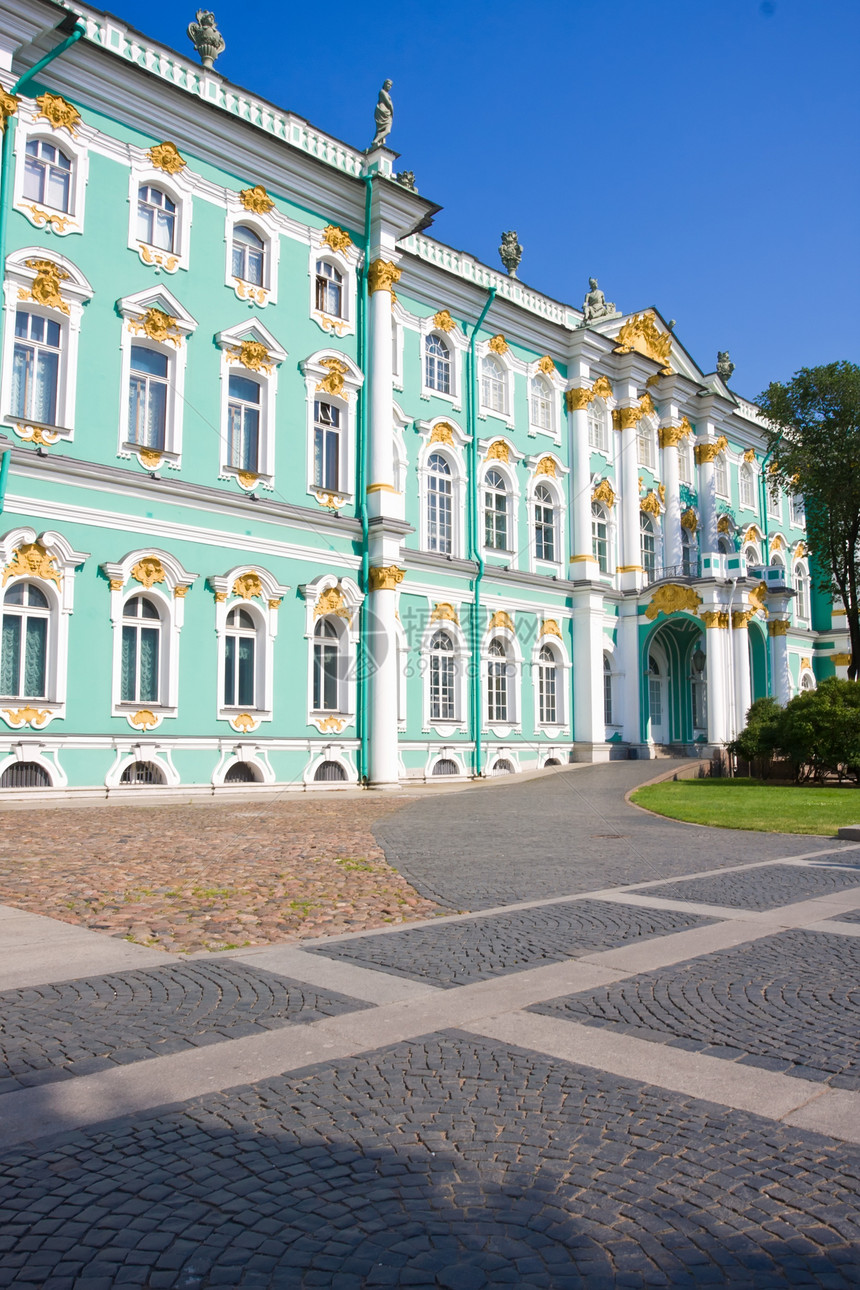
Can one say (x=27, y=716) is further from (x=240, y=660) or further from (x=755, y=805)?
(x=755, y=805)

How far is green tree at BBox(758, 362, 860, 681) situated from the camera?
37281 mm

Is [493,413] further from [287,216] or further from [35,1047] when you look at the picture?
[35,1047]

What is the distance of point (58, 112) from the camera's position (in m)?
20.5

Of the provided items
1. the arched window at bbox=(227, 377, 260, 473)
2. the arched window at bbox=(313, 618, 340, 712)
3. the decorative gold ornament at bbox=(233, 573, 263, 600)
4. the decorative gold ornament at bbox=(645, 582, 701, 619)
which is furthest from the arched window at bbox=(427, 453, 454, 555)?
the decorative gold ornament at bbox=(645, 582, 701, 619)

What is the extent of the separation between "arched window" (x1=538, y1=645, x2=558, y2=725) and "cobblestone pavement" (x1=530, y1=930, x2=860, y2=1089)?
83.4 ft

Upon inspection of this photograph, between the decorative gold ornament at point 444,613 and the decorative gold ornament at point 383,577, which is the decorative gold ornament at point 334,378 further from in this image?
the decorative gold ornament at point 444,613

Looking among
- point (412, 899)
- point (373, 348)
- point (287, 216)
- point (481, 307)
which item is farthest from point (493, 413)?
point (412, 899)

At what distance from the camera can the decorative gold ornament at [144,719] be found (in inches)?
819

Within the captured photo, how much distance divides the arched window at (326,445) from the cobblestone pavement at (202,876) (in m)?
10.9

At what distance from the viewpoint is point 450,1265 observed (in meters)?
2.90

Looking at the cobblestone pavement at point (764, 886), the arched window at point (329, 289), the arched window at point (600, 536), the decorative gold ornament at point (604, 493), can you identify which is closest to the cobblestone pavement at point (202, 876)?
the cobblestone pavement at point (764, 886)

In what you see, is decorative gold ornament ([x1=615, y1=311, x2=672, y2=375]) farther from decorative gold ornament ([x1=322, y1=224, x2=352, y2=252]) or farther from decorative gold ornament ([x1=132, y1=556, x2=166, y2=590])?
decorative gold ornament ([x1=132, y1=556, x2=166, y2=590])

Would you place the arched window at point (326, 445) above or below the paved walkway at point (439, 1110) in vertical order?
above

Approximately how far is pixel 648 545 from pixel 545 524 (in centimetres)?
641
